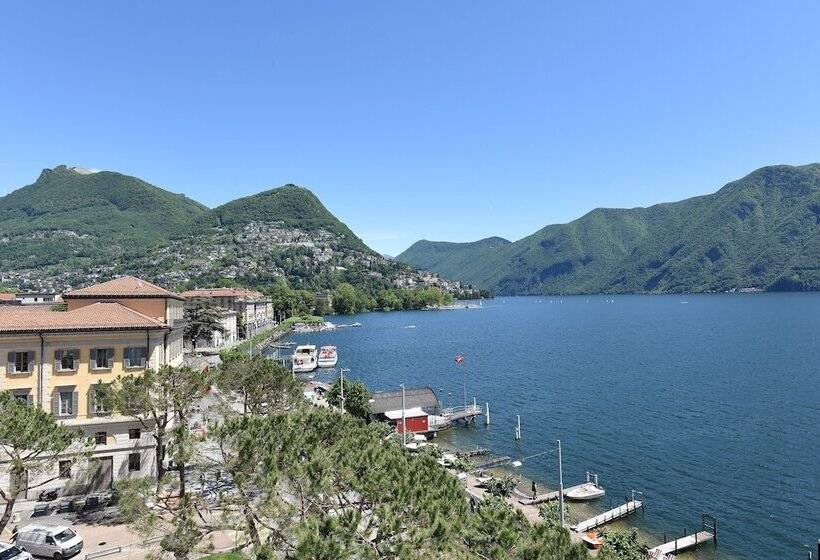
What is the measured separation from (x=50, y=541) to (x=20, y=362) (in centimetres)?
1154

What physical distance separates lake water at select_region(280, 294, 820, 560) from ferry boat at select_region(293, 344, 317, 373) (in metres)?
6.73

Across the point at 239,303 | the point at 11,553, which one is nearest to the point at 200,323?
the point at 239,303

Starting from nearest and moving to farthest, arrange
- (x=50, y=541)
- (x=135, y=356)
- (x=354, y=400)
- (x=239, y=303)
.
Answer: (x=50, y=541)
(x=135, y=356)
(x=354, y=400)
(x=239, y=303)

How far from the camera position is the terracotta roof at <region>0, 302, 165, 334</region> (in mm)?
30078

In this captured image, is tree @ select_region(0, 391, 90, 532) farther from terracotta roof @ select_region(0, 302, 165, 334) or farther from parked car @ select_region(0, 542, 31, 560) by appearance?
terracotta roof @ select_region(0, 302, 165, 334)

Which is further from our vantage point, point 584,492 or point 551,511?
point 584,492

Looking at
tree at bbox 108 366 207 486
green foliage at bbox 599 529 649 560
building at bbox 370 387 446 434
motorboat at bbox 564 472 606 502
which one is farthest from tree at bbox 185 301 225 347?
green foliage at bbox 599 529 649 560

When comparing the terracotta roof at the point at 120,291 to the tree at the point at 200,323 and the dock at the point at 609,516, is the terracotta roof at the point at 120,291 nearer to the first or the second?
the dock at the point at 609,516

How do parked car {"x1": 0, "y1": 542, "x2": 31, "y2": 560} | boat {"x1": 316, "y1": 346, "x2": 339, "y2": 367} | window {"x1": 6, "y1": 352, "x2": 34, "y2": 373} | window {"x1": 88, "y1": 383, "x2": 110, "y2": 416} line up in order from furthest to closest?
boat {"x1": 316, "y1": 346, "x2": 339, "y2": 367} → window {"x1": 6, "y1": 352, "x2": 34, "y2": 373} → window {"x1": 88, "y1": 383, "x2": 110, "y2": 416} → parked car {"x1": 0, "y1": 542, "x2": 31, "y2": 560}

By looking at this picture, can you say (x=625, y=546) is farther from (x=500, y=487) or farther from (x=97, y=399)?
(x=97, y=399)

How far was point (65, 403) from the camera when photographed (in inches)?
1209

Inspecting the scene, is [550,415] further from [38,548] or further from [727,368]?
[38,548]

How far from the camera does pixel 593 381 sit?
3285 inches

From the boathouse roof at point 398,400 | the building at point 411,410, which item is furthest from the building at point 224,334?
the building at point 411,410
